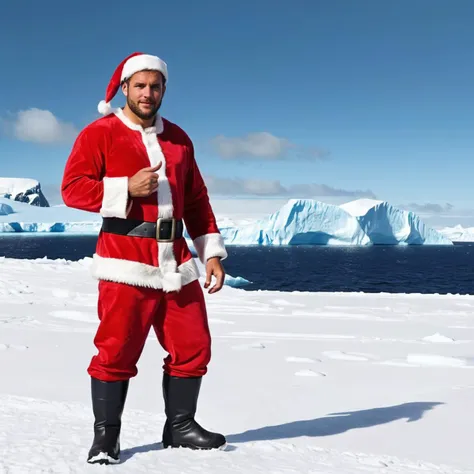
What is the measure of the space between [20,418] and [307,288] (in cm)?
2547

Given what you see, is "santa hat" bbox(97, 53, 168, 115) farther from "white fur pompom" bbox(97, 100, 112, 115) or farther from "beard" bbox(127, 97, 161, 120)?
"beard" bbox(127, 97, 161, 120)

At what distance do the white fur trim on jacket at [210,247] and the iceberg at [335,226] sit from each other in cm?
5151

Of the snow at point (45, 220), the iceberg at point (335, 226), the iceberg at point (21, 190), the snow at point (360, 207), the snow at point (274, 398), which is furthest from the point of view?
the iceberg at point (21, 190)

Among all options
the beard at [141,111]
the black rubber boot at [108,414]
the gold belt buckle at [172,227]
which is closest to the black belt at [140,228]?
the gold belt buckle at [172,227]

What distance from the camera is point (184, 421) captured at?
2.12 metres

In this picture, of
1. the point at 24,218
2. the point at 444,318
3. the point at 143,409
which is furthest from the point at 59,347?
the point at 24,218

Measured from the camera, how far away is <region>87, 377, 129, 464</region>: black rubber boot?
6.25ft

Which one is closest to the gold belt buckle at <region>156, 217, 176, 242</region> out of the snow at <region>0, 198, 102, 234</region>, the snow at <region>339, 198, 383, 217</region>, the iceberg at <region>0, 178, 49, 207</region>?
the snow at <region>339, 198, 383, 217</region>

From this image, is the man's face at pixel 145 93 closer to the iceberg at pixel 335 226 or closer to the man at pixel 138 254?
the man at pixel 138 254

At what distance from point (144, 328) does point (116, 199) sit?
0.51 meters

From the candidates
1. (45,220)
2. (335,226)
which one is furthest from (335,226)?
(45,220)

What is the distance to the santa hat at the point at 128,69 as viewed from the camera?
2.08 metres

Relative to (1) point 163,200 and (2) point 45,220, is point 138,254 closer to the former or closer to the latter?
(1) point 163,200

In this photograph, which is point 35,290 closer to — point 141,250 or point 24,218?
point 141,250
